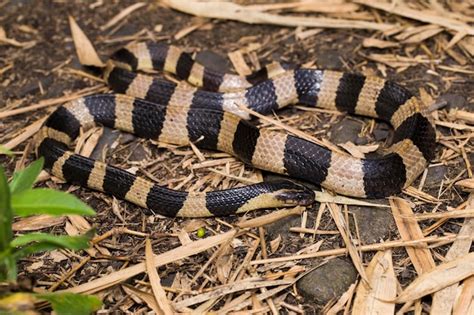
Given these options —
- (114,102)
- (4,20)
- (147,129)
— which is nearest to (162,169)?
(147,129)

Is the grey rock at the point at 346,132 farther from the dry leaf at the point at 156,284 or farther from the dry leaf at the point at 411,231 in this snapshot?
the dry leaf at the point at 156,284

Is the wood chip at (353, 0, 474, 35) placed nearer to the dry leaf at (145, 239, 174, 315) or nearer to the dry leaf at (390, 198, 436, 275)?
the dry leaf at (390, 198, 436, 275)

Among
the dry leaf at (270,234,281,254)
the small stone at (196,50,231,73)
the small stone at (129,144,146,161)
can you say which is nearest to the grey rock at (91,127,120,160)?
the small stone at (129,144,146,161)

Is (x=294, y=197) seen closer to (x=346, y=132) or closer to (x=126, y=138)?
(x=346, y=132)

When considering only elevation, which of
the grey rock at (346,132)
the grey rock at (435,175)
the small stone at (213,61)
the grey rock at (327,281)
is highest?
the small stone at (213,61)

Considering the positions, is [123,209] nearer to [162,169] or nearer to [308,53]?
[162,169]

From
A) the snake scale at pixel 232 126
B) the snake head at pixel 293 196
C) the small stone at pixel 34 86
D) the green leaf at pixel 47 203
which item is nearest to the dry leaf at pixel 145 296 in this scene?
the snake scale at pixel 232 126
